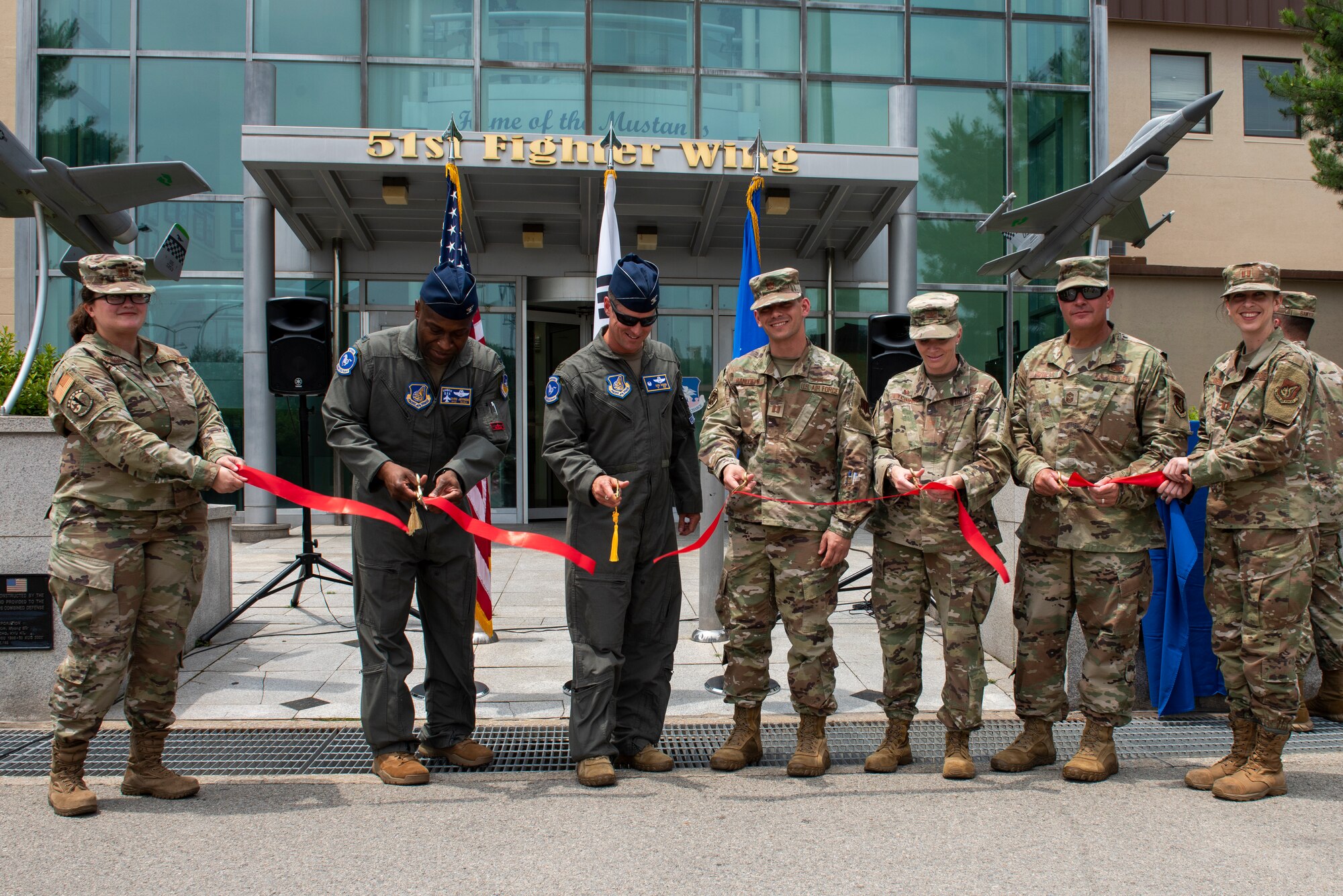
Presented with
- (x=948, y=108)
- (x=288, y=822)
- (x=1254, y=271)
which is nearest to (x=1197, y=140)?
(x=948, y=108)

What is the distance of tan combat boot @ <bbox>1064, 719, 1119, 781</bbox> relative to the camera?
3938 mm

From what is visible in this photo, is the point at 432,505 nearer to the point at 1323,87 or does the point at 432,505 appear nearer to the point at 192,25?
the point at 1323,87

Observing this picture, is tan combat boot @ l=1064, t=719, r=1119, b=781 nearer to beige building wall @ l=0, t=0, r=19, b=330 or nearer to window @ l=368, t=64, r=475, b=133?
window @ l=368, t=64, r=475, b=133

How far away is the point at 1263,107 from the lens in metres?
16.5

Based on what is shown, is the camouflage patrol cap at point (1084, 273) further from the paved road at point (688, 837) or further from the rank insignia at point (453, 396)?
the rank insignia at point (453, 396)

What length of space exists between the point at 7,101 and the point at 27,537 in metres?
11.7

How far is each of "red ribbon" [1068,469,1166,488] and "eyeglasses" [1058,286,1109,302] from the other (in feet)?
2.47

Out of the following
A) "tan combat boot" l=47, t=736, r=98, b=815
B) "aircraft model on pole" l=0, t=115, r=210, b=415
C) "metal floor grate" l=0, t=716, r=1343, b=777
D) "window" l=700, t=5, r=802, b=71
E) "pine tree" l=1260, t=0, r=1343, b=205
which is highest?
"window" l=700, t=5, r=802, b=71

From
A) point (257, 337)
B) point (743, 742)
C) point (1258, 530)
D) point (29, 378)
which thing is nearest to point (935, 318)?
point (1258, 530)

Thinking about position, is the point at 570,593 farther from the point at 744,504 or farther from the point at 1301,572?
the point at 1301,572

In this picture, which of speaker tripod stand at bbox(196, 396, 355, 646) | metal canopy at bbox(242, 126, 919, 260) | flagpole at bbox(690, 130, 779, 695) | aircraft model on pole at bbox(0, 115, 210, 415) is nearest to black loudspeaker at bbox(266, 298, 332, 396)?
speaker tripod stand at bbox(196, 396, 355, 646)

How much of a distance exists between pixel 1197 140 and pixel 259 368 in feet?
49.1

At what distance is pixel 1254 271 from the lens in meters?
4.01

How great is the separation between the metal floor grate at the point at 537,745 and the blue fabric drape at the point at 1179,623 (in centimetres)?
16
